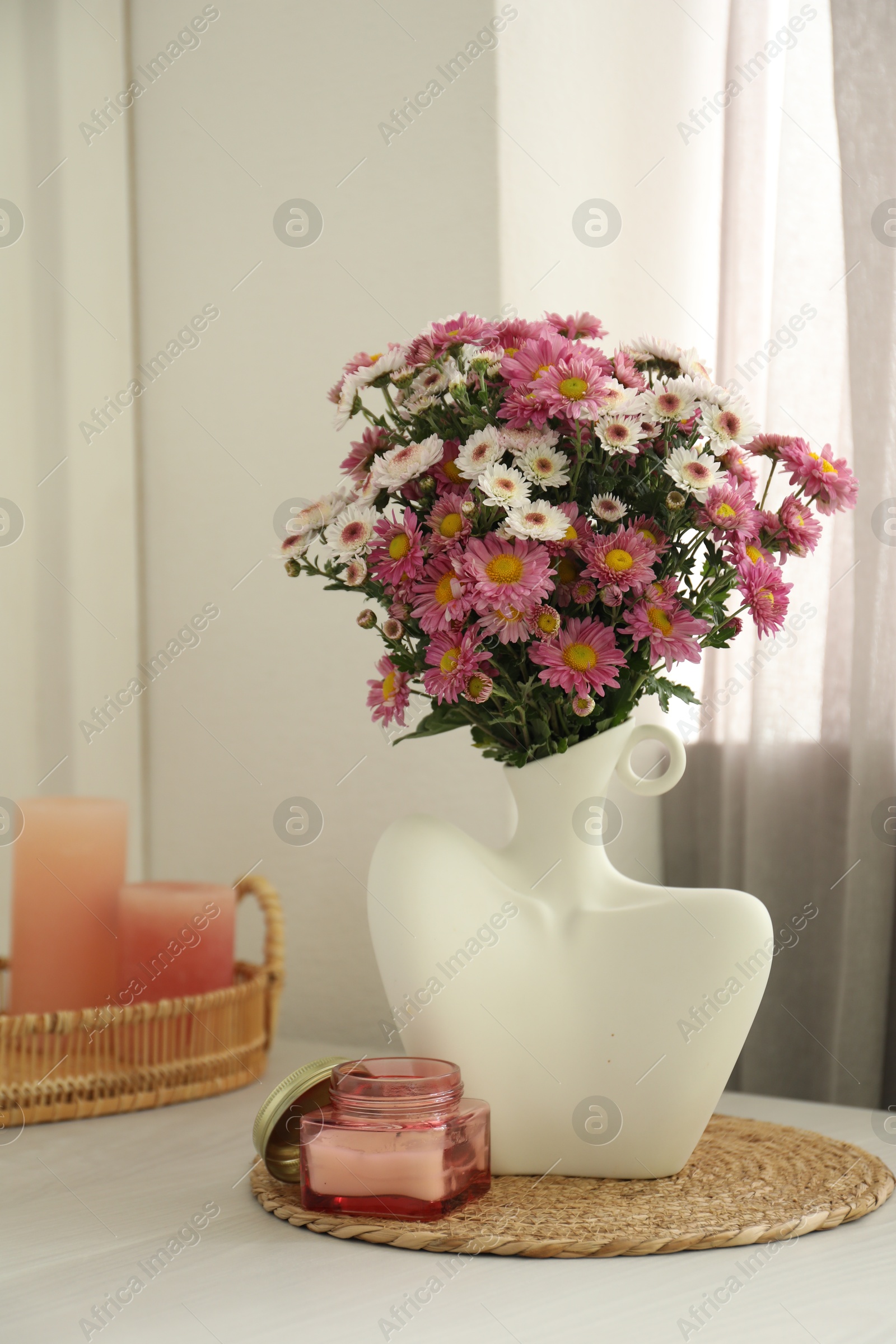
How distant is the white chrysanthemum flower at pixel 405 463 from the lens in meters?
0.70

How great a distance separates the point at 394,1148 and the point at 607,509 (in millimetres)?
381

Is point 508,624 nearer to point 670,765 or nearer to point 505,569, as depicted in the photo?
point 505,569

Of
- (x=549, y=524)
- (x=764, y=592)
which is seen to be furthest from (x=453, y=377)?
(x=764, y=592)

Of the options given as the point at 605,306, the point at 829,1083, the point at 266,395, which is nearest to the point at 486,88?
the point at 605,306

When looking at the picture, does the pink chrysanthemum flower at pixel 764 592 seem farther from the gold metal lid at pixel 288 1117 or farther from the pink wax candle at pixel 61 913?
the pink wax candle at pixel 61 913

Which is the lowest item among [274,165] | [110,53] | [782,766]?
[782,766]

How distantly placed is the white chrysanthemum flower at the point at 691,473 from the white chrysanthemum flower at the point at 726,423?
0.7 inches

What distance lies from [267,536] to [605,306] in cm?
42

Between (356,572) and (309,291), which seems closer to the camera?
(356,572)

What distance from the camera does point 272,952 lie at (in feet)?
3.50

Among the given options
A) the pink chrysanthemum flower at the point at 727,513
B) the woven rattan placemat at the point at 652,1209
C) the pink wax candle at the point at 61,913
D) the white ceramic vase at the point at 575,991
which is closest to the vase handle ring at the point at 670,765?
the white ceramic vase at the point at 575,991

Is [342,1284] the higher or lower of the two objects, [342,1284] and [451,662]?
the lower

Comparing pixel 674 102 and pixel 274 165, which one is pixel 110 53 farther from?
pixel 674 102

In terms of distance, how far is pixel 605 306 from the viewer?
121 centimetres
